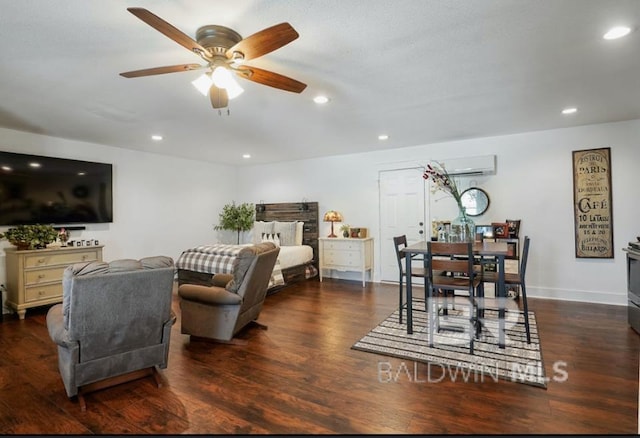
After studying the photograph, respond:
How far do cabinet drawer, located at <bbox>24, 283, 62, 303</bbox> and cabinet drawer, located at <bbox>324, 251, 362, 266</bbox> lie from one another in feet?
13.4

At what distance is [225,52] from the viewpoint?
2172 mm

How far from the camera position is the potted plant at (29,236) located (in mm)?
4148

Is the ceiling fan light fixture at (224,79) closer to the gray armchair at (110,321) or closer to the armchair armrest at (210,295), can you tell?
the gray armchair at (110,321)

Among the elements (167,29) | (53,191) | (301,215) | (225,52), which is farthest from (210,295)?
(301,215)

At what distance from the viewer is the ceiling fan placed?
183cm

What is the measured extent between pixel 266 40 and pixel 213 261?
3723mm

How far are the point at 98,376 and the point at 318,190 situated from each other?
5.03 meters

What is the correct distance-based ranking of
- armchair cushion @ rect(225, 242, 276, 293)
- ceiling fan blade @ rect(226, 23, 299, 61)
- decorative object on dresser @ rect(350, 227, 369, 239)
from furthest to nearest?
1. decorative object on dresser @ rect(350, 227, 369, 239)
2. armchair cushion @ rect(225, 242, 276, 293)
3. ceiling fan blade @ rect(226, 23, 299, 61)

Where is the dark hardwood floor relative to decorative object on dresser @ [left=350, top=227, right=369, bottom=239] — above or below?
below

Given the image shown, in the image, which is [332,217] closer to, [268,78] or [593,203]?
[593,203]

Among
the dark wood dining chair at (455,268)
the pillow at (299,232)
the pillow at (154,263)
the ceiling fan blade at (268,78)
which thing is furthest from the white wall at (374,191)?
the ceiling fan blade at (268,78)

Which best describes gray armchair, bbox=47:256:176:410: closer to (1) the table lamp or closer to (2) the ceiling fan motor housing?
(2) the ceiling fan motor housing

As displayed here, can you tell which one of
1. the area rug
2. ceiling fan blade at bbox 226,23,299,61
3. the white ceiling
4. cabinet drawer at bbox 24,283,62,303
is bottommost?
the area rug

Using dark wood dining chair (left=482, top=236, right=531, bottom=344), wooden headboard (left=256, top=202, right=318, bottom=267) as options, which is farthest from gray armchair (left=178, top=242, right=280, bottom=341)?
wooden headboard (left=256, top=202, right=318, bottom=267)
